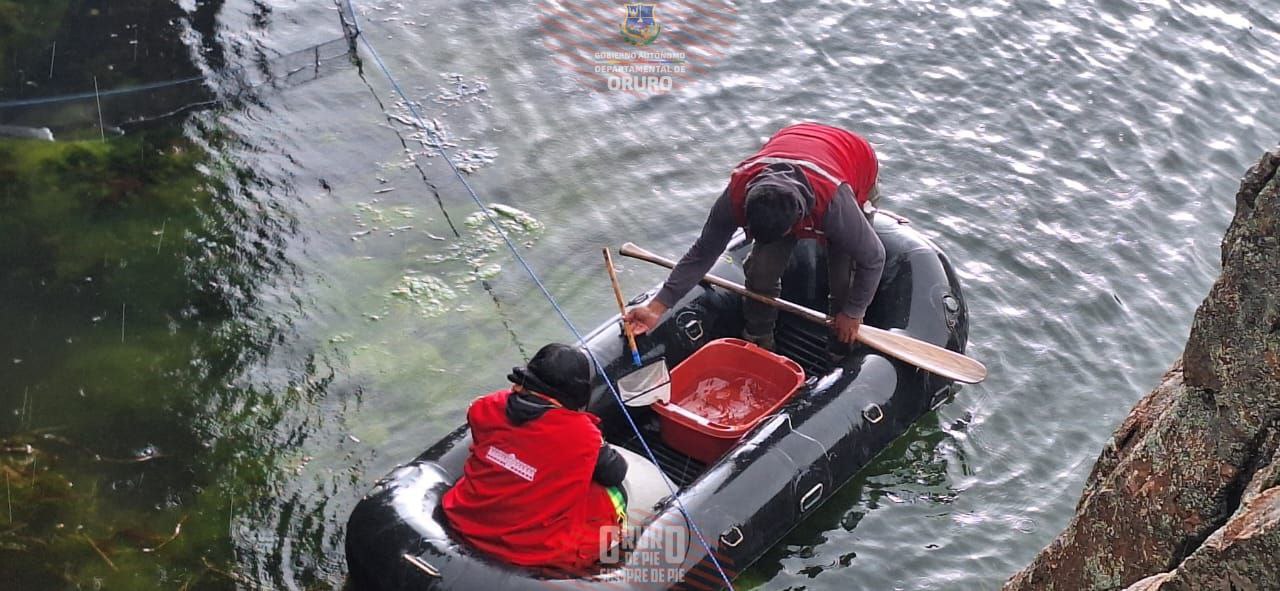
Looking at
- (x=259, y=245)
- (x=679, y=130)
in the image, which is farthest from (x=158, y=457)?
(x=679, y=130)

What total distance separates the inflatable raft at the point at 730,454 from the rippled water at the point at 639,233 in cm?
50

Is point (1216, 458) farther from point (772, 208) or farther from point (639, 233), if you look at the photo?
point (639, 233)

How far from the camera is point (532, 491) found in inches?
179

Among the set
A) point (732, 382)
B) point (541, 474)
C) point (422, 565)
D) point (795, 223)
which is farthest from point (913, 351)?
point (422, 565)

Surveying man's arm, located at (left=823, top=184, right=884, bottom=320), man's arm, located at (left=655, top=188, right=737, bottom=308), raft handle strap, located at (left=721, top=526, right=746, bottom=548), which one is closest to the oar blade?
man's arm, located at (left=823, top=184, right=884, bottom=320)

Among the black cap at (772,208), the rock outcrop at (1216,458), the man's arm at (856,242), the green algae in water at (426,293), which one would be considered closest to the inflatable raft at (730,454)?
the man's arm at (856,242)

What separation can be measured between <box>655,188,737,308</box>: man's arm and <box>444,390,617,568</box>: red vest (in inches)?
52.5

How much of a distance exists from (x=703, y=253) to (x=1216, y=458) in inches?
126

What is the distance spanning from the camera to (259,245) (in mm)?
7344

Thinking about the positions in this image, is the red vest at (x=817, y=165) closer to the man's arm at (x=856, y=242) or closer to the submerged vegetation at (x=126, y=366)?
the man's arm at (x=856, y=242)

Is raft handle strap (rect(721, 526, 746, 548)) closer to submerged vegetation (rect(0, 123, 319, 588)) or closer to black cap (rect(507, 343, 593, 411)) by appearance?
black cap (rect(507, 343, 593, 411))

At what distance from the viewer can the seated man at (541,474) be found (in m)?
4.42

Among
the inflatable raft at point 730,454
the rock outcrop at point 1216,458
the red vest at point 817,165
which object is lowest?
the inflatable raft at point 730,454

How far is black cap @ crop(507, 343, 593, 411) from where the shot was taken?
4.36 meters
